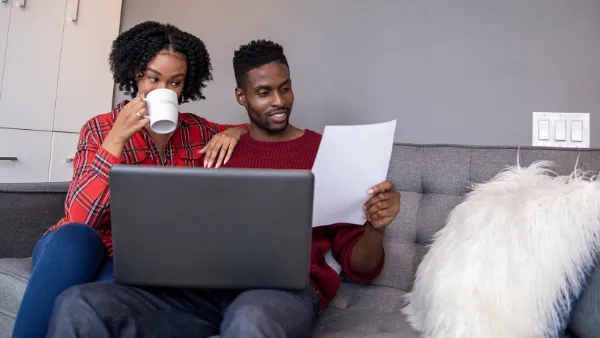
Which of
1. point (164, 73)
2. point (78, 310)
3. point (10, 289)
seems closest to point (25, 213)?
point (10, 289)

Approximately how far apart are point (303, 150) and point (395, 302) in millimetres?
442

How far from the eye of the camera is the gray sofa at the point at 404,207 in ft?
3.98

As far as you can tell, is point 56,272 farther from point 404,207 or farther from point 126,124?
point 404,207

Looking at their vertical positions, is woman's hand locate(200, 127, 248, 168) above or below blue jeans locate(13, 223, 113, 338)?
above

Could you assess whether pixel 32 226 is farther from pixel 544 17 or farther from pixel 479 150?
pixel 544 17

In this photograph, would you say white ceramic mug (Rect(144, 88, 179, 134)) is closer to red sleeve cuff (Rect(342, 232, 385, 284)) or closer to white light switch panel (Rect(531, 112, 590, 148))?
red sleeve cuff (Rect(342, 232, 385, 284))

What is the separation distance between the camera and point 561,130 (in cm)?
158

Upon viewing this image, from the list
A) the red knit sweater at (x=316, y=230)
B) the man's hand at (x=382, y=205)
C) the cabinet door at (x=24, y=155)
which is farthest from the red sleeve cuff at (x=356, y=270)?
the cabinet door at (x=24, y=155)

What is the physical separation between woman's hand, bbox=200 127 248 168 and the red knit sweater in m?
0.03

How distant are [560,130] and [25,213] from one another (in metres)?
1.60

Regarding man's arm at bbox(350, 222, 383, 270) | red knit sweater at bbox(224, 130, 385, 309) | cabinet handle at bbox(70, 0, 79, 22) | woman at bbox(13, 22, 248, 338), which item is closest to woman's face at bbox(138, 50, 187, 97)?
woman at bbox(13, 22, 248, 338)

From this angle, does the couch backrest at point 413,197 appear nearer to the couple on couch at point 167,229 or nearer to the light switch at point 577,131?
the couple on couch at point 167,229

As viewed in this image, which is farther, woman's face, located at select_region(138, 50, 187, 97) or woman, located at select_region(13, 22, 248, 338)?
woman's face, located at select_region(138, 50, 187, 97)

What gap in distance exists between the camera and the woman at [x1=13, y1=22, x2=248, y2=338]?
3.06 feet
